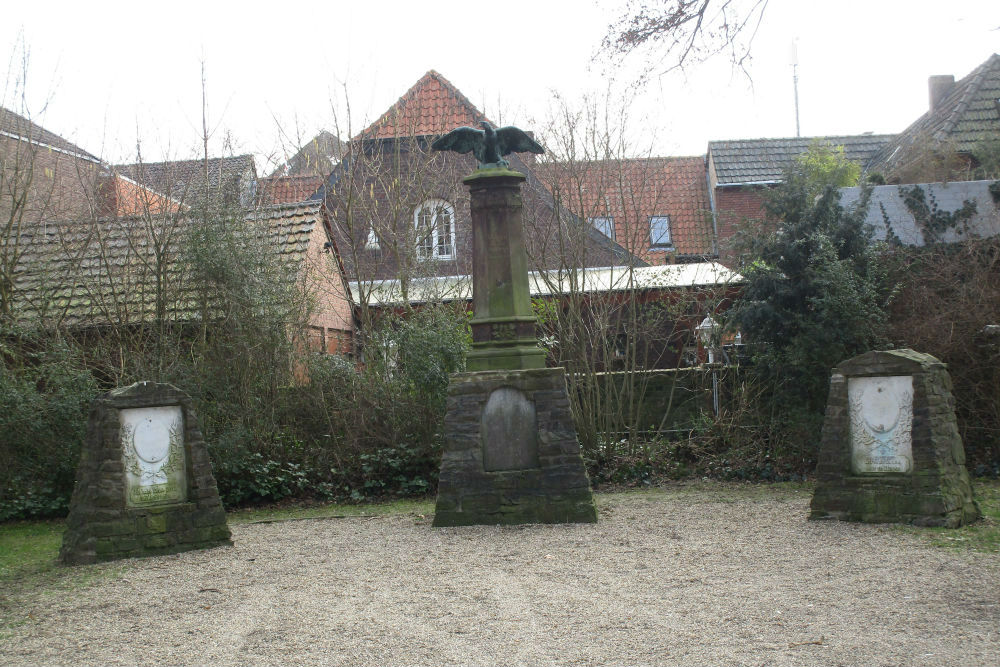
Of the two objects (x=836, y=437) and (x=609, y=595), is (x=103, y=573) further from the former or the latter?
(x=836, y=437)

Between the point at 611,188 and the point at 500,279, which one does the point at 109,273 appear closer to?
the point at 500,279

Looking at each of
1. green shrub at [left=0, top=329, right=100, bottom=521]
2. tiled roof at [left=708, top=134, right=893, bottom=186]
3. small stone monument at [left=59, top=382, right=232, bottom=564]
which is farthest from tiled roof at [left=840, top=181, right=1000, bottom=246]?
tiled roof at [left=708, top=134, right=893, bottom=186]

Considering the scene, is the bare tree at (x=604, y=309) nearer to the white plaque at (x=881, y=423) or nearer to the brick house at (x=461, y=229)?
the brick house at (x=461, y=229)

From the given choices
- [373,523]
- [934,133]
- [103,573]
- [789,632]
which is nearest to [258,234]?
[373,523]

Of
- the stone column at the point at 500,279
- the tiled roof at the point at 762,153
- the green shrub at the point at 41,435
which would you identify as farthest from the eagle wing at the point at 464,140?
the tiled roof at the point at 762,153

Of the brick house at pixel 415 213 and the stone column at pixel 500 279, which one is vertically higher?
the brick house at pixel 415 213

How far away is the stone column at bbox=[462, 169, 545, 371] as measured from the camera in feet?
30.5

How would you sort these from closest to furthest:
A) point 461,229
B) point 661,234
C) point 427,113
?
point 461,229 < point 661,234 < point 427,113

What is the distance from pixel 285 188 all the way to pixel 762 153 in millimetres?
16952

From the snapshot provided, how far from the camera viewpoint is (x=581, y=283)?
1362 cm

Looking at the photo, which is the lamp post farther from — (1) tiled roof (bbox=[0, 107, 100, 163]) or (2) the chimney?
(2) the chimney

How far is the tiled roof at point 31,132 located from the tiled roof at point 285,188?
2560 millimetres

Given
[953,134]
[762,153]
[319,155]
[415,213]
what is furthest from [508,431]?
[762,153]

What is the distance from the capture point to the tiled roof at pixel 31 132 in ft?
42.4
